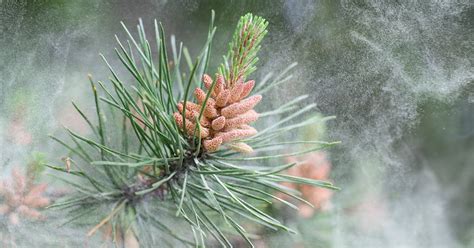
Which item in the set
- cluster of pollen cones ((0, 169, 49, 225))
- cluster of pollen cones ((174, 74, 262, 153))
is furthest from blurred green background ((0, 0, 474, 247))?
cluster of pollen cones ((174, 74, 262, 153))

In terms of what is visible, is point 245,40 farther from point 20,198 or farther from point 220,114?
point 20,198

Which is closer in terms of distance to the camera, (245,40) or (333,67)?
(245,40)

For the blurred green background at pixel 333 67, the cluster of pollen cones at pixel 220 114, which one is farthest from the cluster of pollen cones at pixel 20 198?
the cluster of pollen cones at pixel 220 114

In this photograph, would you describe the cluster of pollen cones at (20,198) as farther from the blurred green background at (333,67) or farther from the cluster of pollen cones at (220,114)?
the cluster of pollen cones at (220,114)

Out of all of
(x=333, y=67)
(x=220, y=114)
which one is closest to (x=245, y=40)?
(x=220, y=114)

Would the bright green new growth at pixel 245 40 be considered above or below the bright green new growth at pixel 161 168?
above

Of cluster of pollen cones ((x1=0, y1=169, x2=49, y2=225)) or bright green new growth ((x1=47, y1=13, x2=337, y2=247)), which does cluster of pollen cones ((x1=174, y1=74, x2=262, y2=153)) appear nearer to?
bright green new growth ((x1=47, y1=13, x2=337, y2=247))

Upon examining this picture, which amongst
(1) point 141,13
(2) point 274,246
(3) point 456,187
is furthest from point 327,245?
(1) point 141,13
